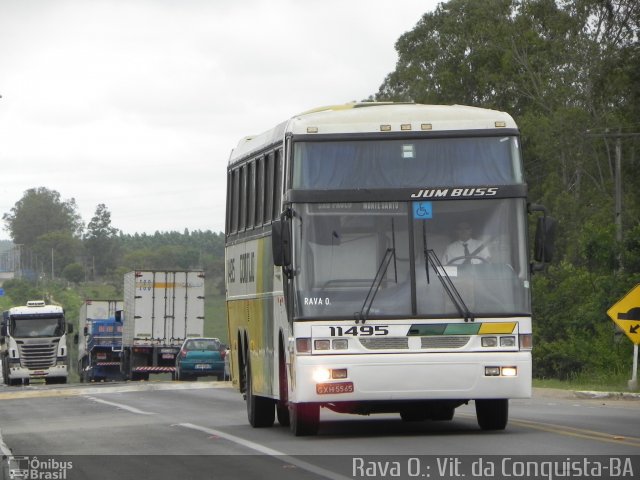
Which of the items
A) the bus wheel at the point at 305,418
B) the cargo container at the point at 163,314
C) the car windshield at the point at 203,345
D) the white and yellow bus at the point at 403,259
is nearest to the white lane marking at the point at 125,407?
the bus wheel at the point at 305,418

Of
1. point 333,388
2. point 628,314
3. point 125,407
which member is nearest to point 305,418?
point 333,388

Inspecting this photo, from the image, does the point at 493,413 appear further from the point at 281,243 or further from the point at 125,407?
the point at 125,407

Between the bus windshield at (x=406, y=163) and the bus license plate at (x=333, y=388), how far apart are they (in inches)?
84.1

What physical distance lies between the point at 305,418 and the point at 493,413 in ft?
7.01

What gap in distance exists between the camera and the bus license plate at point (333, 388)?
15.8 metres

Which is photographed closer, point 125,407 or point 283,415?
point 283,415

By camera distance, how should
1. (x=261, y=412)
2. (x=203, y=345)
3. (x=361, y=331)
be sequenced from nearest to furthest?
(x=361, y=331) → (x=261, y=412) → (x=203, y=345)

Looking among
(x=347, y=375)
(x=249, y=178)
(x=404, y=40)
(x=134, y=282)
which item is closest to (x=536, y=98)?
(x=404, y=40)

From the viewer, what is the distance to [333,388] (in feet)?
51.9

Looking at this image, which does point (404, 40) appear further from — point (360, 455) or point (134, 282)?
point (360, 455)

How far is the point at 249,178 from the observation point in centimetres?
2009

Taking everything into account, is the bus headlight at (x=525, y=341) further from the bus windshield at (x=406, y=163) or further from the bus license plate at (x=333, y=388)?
the bus license plate at (x=333, y=388)

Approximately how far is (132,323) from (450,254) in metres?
38.1

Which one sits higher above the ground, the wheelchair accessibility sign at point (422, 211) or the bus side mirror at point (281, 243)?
the wheelchair accessibility sign at point (422, 211)
